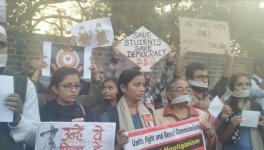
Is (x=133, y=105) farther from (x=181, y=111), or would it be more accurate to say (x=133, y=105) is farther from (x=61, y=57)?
(x=61, y=57)

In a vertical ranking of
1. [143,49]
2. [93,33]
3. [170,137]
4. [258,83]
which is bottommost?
[170,137]

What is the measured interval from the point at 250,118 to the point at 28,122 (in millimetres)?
2440

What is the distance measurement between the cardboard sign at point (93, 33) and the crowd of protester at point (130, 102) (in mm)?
258

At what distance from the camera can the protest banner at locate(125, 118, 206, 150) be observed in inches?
151

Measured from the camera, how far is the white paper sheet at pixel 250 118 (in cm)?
483

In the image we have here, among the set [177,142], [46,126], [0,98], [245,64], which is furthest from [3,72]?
[245,64]

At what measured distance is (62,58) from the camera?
15.9 feet

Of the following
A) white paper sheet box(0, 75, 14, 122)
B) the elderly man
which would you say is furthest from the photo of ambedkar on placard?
white paper sheet box(0, 75, 14, 122)

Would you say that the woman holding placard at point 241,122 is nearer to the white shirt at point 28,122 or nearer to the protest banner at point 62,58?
the protest banner at point 62,58

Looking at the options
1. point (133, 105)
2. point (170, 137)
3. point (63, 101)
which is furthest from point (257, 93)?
point (63, 101)

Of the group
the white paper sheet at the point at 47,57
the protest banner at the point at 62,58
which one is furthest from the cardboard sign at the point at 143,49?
the white paper sheet at the point at 47,57

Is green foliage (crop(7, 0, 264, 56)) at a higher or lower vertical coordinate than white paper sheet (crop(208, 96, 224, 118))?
higher

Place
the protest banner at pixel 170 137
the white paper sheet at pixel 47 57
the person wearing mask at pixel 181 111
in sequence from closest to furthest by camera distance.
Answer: the protest banner at pixel 170 137 → the person wearing mask at pixel 181 111 → the white paper sheet at pixel 47 57

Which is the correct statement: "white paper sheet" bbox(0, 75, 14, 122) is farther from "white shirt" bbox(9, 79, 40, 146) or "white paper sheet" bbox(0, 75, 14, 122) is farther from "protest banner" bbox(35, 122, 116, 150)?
"protest banner" bbox(35, 122, 116, 150)
